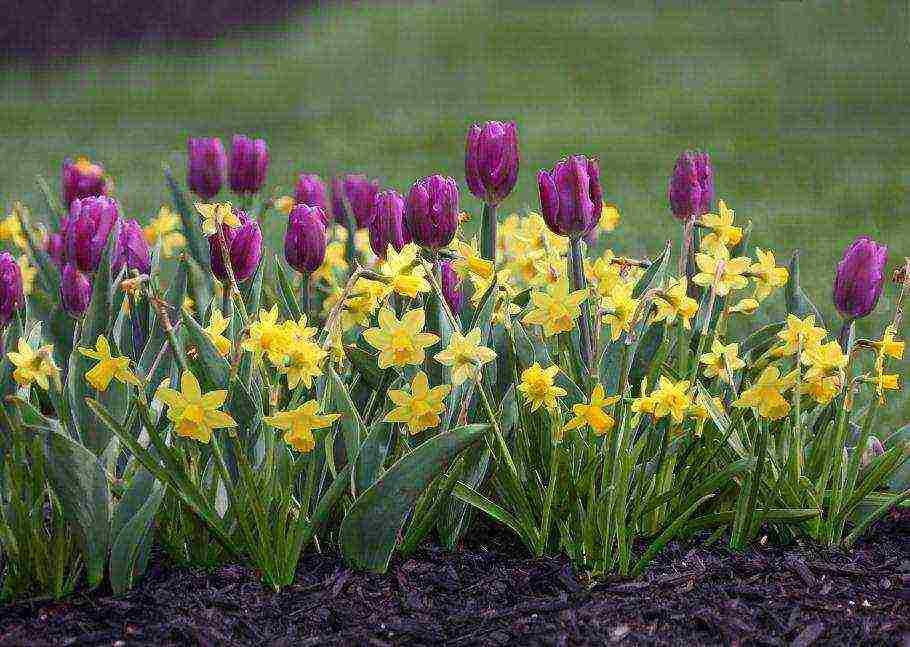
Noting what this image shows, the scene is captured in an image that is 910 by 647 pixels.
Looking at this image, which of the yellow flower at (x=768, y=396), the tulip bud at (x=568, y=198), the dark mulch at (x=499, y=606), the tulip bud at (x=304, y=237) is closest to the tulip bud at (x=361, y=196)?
the tulip bud at (x=304, y=237)

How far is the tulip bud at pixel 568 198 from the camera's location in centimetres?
191

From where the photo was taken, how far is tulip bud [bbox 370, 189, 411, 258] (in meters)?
2.02

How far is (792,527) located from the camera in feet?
6.89

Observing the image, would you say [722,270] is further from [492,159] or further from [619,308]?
[492,159]

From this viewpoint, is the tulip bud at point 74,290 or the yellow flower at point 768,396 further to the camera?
the tulip bud at point 74,290

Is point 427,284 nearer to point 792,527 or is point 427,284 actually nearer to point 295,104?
point 792,527

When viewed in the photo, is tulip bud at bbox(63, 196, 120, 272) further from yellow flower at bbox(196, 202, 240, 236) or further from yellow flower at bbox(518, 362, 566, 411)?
yellow flower at bbox(518, 362, 566, 411)

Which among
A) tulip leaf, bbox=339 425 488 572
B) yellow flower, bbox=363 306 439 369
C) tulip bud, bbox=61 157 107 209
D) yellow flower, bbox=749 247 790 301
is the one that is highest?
tulip bud, bbox=61 157 107 209

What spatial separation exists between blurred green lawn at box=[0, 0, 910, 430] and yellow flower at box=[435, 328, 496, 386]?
3.00 m

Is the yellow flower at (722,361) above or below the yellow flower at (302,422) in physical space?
above

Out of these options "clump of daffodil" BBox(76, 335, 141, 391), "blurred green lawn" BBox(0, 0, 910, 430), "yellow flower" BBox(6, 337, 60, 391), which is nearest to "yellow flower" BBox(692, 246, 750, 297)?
"clump of daffodil" BBox(76, 335, 141, 391)

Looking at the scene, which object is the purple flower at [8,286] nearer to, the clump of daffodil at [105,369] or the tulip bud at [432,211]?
the clump of daffodil at [105,369]

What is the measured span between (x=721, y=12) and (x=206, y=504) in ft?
24.6

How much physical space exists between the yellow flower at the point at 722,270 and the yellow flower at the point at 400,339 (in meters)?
0.58
